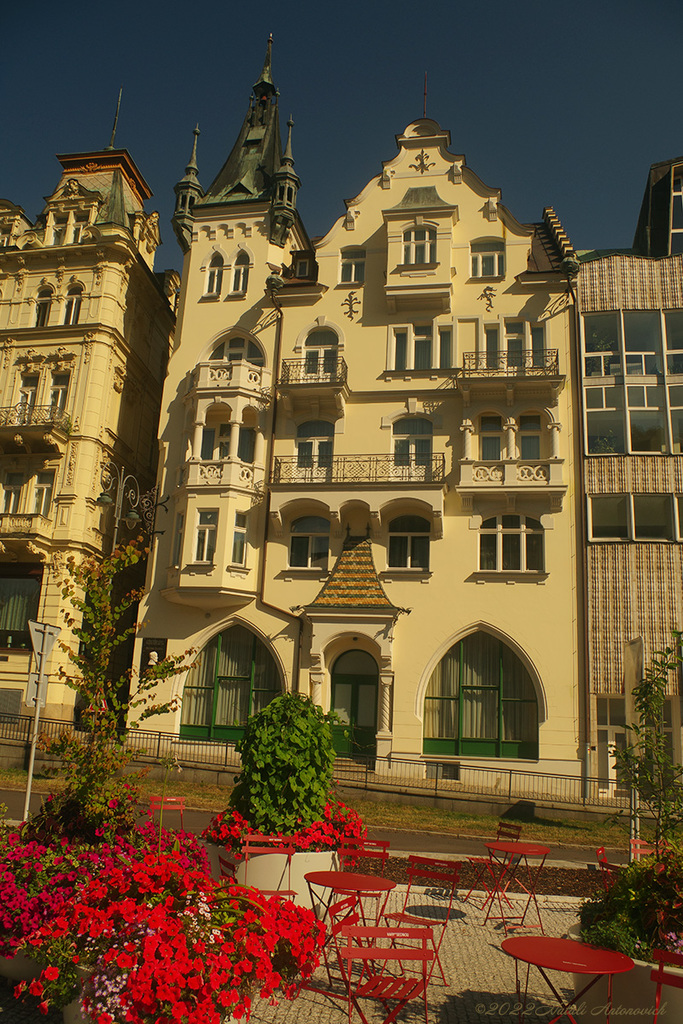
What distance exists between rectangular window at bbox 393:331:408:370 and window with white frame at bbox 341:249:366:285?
294 centimetres

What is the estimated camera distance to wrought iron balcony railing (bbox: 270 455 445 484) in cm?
2706

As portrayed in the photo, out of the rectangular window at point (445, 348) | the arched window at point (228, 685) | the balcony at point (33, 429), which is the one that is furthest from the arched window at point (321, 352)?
the arched window at point (228, 685)

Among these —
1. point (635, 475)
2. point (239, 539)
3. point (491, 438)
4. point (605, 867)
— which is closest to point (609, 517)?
point (635, 475)

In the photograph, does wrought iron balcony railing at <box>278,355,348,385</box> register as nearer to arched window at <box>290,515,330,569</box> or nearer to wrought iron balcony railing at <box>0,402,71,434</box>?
arched window at <box>290,515,330,569</box>

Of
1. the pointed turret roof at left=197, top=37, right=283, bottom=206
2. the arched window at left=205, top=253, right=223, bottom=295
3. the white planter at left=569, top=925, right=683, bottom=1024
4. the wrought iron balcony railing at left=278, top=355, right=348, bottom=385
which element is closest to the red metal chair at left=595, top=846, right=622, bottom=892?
the white planter at left=569, top=925, right=683, bottom=1024

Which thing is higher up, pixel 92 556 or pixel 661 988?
pixel 92 556

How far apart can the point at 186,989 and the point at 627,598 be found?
74.3ft

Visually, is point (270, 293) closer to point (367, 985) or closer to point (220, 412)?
point (220, 412)

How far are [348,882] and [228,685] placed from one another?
20732 millimetres

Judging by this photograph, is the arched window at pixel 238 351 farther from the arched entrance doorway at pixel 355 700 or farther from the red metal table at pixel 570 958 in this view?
the red metal table at pixel 570 958

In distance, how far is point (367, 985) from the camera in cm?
573

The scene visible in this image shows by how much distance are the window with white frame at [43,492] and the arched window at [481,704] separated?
15.9m

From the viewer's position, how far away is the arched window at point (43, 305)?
32562mm

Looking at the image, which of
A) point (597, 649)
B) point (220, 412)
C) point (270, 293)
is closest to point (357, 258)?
point (270, 293)
